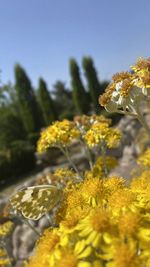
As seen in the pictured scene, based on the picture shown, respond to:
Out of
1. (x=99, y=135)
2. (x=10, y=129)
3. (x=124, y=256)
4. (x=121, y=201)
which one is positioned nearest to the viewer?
(x=124, y=256)

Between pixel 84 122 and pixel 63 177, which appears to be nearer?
pixel 63 177

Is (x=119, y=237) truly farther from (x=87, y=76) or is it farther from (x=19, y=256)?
(x=87, y=76)

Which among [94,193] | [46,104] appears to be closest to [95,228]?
[94,193]

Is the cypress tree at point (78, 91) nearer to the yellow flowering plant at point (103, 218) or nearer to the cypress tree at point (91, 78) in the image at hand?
the cypress tree at point (91, 78)

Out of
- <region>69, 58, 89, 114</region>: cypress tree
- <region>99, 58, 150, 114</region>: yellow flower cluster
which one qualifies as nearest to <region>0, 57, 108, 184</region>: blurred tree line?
<region>69, 58, 89, 114</region>: cypress tree

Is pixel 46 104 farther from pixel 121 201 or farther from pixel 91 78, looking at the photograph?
pixel 121 201

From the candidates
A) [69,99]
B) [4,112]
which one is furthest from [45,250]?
[69,99]
